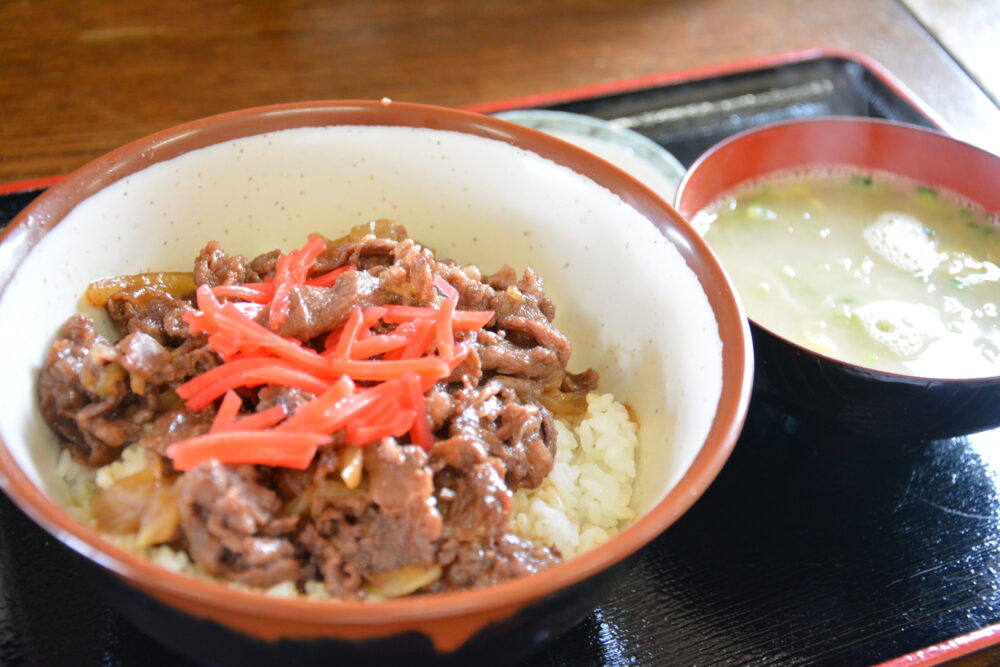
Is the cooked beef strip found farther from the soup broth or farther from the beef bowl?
the soup broth

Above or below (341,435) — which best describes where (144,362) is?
above

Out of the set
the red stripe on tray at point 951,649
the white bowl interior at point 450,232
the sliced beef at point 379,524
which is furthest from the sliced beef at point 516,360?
the red stripe on tray at point 951,649

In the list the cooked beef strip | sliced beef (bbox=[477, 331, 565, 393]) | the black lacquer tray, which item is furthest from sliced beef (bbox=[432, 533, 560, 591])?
sliced beef (bbox=[477, 331, 565, 393])

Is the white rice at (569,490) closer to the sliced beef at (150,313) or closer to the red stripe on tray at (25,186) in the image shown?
the sliced beef at (150,313)

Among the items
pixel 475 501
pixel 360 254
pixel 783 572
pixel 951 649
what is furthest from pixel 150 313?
pixel 951 649

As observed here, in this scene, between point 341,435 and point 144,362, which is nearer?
point 341,435

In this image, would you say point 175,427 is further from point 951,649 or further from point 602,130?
point 602,130

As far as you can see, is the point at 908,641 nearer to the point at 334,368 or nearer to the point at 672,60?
the point at 334,368
